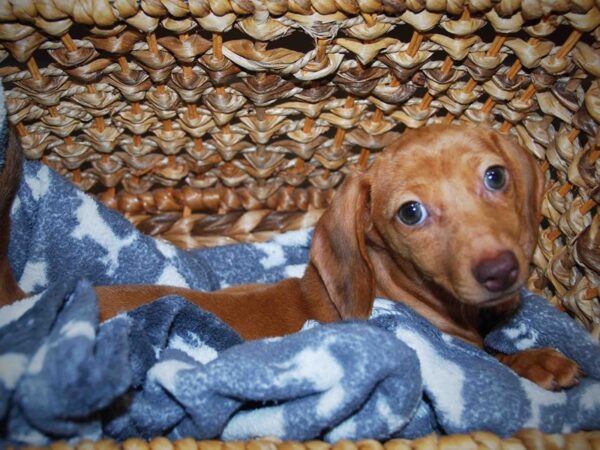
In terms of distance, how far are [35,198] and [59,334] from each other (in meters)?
0.89

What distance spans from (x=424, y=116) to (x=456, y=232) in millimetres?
636

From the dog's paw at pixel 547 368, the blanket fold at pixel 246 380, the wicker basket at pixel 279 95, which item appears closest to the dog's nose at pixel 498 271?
the blanket fold at pixel 246 380

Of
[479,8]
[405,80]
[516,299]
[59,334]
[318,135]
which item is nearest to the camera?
[59,334]

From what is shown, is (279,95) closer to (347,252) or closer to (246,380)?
(347,252)

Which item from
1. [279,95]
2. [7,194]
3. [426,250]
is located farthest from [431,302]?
[7,194]

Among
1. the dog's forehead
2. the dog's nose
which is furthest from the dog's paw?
the dog's forehead

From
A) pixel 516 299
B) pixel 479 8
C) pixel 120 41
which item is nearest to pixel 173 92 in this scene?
pixel 120 41

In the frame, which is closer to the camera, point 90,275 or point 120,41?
point 120,41

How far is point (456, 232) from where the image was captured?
1.56 metres

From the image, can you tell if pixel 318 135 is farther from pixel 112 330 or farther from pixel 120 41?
pixel 112 330

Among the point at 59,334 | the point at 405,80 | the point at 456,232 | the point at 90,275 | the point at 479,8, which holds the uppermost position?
the point at 479,8

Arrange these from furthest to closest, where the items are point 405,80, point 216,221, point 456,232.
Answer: point 216,221 → point 405,80 → point 456,232

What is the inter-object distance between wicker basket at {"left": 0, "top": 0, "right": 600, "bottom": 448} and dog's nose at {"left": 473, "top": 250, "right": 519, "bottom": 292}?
469 mm

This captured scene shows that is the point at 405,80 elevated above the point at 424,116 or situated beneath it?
elevated above
